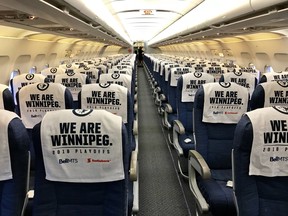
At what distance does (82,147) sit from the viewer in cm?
194

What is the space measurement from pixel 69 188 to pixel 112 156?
353 millimetres

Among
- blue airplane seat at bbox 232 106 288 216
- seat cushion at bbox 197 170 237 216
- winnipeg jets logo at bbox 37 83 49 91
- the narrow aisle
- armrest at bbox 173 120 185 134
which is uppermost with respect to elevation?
winnipeg jets logo at bbox 37 83 49 91

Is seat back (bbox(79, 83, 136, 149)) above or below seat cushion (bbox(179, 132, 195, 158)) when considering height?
above

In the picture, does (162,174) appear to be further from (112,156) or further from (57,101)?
(112,156)

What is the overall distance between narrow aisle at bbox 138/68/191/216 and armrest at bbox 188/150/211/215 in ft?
2.67

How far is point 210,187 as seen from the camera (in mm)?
2826

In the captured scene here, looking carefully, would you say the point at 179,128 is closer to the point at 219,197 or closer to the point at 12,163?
the point at 219,197

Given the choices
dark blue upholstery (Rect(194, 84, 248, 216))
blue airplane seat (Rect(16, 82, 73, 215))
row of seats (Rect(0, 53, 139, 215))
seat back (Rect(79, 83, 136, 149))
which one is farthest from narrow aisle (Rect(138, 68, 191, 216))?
row of seats (Rect(0, 53, 139, 215))

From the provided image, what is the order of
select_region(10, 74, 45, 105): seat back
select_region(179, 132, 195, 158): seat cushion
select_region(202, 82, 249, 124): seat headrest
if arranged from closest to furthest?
select_region(202, 82, 249, 124): seat headrest
select_region(179, 132, 195, 158): seat cushion
select_region(10, 74, 45, 105): seat back

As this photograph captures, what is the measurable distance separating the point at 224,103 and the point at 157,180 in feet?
5.68

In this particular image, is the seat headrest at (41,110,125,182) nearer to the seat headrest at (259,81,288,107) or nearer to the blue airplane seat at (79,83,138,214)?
the blue airplane seat at (79,83,138,214)

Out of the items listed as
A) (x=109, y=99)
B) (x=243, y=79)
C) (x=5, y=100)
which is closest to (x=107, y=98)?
(x=109, y=99)

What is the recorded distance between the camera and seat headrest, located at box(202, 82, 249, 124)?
3277mm

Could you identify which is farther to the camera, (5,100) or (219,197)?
(5,100)
